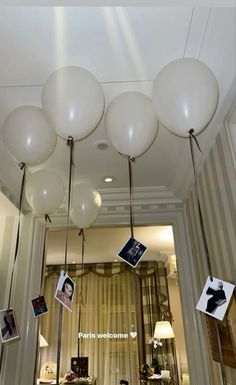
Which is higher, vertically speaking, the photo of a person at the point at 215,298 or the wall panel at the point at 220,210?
the wall panel at the point at 220,210

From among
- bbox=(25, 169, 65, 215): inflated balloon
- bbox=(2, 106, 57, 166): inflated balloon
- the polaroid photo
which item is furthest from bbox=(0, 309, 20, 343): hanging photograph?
bbox=(2, 106, 57, 166): inflated balloon

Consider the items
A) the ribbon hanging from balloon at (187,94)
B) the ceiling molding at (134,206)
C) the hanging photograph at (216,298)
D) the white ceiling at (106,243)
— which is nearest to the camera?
the hanging photograph at (216,298)

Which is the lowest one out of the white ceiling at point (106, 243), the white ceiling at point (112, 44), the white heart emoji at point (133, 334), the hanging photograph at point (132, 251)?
the white heart emoji at point (133, 334)

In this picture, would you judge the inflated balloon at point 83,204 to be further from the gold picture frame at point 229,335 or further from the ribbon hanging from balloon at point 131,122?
the gold picture frame at point 229,335

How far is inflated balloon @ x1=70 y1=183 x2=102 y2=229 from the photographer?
5.23 ft

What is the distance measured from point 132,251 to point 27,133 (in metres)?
0.70

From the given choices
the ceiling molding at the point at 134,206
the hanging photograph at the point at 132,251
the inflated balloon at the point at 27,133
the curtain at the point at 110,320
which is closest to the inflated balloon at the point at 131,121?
the inflated balloon at the point at 27,133

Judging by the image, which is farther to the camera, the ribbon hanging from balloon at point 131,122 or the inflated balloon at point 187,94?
the ribbon hanging from balloon at point 131,122

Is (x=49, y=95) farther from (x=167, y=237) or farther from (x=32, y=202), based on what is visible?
(x=167, y=237)

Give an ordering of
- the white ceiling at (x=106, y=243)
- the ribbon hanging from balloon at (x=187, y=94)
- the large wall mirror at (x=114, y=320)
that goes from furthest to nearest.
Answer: the large wall mirror at (x=114, y=320) → the white ceiling at (x=106, y=243) → the ribbon hanging from balloon at (x=187, y=94)

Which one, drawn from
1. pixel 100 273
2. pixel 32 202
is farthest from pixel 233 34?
pixel 100 273

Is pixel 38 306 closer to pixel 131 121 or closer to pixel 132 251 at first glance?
pixel 132 251

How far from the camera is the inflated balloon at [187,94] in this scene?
1019mm

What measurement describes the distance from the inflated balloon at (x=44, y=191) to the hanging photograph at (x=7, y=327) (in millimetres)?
554
